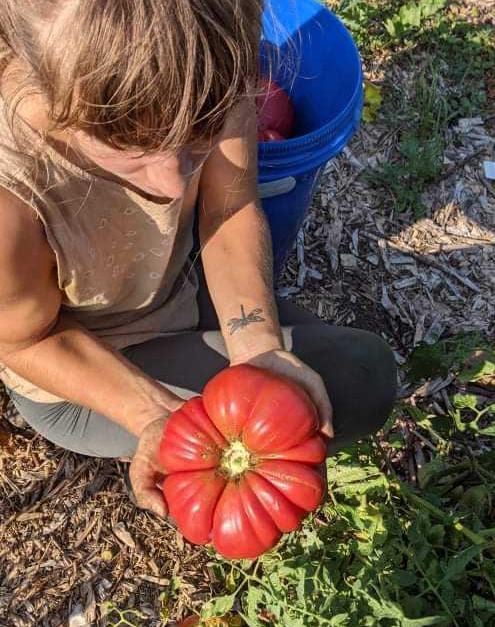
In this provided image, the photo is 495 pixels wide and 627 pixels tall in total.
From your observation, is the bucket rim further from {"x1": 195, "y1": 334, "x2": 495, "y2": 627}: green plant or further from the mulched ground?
the mulched ground

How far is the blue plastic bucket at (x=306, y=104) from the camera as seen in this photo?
2471mm

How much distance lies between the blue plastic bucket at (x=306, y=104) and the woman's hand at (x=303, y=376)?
2.64 ft

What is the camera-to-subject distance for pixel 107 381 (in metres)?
1.97

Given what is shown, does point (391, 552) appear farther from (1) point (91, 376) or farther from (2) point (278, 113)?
(2) point (278, 113)

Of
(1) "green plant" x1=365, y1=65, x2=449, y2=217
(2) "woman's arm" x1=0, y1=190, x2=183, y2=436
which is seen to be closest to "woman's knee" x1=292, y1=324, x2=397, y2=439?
(2) "woman's arm" x1=0, y1=190, x2=183, y2=436

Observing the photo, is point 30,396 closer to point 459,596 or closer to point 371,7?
point 459,596

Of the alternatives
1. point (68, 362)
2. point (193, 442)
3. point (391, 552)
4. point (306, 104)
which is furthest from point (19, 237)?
point (306, 104)

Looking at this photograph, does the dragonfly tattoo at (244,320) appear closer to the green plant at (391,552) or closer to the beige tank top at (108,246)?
the beige tank top at (108,246)

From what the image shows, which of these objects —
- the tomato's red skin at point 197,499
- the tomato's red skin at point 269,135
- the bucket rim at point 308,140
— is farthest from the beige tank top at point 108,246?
the tomato's red skin at point 269,135

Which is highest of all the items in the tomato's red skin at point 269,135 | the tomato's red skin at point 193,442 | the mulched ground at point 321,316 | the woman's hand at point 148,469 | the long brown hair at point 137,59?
the long brown hair at point 137,59

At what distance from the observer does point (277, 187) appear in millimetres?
2562

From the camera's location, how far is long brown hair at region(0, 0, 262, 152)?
1.14 metres

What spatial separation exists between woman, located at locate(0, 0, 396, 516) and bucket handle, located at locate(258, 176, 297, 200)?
28 cm

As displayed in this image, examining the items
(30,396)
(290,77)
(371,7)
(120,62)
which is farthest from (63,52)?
(371,7)
